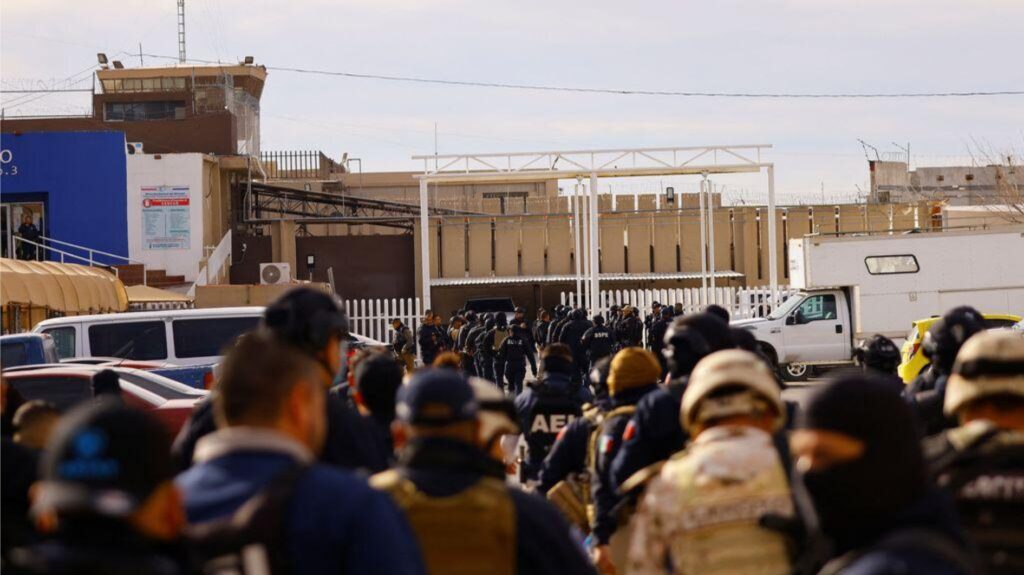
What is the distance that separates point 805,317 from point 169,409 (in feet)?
64.2

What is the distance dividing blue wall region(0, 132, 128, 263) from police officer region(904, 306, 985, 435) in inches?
1449

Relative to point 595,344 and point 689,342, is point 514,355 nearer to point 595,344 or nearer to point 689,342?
point 595,344

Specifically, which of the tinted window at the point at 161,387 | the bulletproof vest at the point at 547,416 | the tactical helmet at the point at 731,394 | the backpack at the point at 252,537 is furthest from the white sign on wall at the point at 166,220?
the backpack at the point at 252,537

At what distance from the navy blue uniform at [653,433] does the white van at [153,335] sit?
1507 cm

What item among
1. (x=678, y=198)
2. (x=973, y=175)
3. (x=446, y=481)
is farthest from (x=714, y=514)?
(x=973, y=175)

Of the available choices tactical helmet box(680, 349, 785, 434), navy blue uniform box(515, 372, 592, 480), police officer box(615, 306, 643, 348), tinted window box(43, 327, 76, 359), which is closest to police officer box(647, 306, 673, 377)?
police officer box(615, 306, 643, 348)

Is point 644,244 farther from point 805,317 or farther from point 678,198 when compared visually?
point 805,317

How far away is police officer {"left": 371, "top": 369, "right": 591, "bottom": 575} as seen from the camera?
4355 mm

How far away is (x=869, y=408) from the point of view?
3.71 m

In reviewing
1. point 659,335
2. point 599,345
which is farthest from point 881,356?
point 659,335

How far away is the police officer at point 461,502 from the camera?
4.36 m

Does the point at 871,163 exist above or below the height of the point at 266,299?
above

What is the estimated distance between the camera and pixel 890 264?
3241 centimetres

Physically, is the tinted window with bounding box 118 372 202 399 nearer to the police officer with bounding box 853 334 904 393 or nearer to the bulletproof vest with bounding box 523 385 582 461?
the bulletproof vest with bounding box 523 385 582 461
